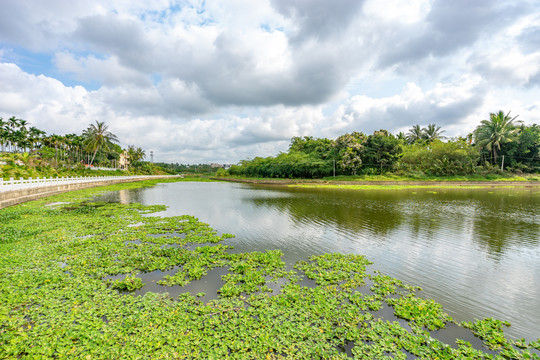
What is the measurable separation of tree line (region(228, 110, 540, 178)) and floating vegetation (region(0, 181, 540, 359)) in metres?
45.3

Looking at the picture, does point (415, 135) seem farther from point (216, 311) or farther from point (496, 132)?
point (216, 311)

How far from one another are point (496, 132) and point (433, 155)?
48.3ft

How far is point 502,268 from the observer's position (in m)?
7.09

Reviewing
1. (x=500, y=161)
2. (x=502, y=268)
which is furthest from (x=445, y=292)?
(x=500, y=161)

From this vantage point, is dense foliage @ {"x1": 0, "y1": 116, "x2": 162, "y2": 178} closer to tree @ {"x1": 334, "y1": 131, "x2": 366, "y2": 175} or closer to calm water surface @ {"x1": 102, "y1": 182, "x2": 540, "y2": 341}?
calm water surface @ {"x1": 102, "y1": 182, "x2": 540, "y2": 341}

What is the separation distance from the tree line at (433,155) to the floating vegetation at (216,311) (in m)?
45.3

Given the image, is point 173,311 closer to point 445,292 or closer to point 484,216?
point 445,292

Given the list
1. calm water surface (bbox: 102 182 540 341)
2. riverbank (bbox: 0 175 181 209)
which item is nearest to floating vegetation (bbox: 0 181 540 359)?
calm water surface (bbox: 102 182 540 341)

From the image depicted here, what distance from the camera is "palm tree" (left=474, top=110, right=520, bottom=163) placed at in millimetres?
52375

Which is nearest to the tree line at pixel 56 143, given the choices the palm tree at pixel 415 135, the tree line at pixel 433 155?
the tree line at pixel 433 155

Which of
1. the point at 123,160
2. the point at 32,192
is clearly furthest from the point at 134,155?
the point at 32,192

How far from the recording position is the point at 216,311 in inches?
186

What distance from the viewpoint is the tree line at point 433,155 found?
5009cm

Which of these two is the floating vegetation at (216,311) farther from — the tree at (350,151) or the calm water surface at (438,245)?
the tree at (350,151)
